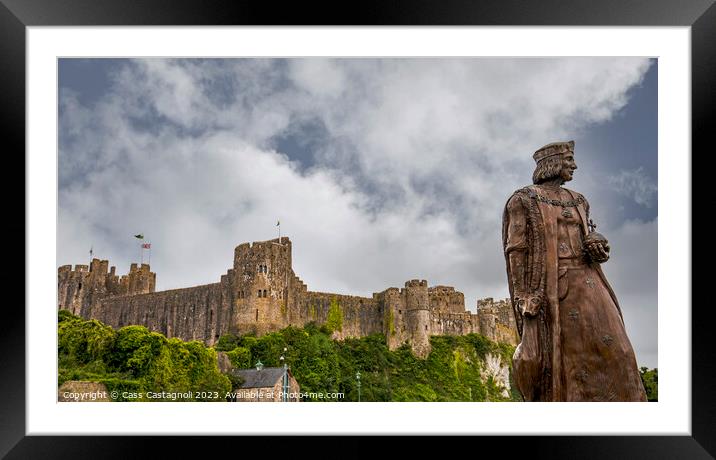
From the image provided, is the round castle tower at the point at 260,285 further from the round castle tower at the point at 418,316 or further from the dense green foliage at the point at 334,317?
the round castle tower at the point at 418,316

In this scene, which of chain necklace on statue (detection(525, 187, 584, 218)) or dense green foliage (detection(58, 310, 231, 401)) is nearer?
chain necklace on statue (detection(525, 187, 584, 218))

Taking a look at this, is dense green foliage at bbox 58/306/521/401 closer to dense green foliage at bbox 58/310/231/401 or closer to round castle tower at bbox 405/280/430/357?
dense green foliage at bbox 58/310/231/401

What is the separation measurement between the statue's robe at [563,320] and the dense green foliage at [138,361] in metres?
18.0

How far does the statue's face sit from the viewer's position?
5273mm

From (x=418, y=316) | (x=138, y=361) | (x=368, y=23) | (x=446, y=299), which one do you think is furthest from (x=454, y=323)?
(x=368, y=23)

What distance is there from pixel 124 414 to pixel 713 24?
4669mm

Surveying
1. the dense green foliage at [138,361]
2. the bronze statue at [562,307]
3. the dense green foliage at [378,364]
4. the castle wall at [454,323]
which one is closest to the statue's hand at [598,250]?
the bronze statue at [562,307]

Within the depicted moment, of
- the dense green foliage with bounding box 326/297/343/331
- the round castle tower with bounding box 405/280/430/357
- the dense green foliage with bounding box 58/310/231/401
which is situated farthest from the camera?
the round castle tower with bounding box 405/280/430/357

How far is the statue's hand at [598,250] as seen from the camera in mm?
4969

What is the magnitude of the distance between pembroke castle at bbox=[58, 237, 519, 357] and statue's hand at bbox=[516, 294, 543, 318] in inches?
1326

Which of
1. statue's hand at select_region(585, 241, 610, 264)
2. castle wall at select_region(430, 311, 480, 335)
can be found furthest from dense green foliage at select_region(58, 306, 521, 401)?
statue's hand at select_region(585, 241, 610, 264)

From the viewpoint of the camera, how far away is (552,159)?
5.32m

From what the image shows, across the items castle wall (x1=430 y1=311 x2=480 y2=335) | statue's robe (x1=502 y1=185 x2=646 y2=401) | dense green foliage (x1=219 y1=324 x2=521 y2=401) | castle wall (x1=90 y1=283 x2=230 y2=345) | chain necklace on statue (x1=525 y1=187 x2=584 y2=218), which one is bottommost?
dense green foliage (x1=219 y1=324 x2=521 y2=401)

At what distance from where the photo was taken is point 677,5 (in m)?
Result: 5.00
